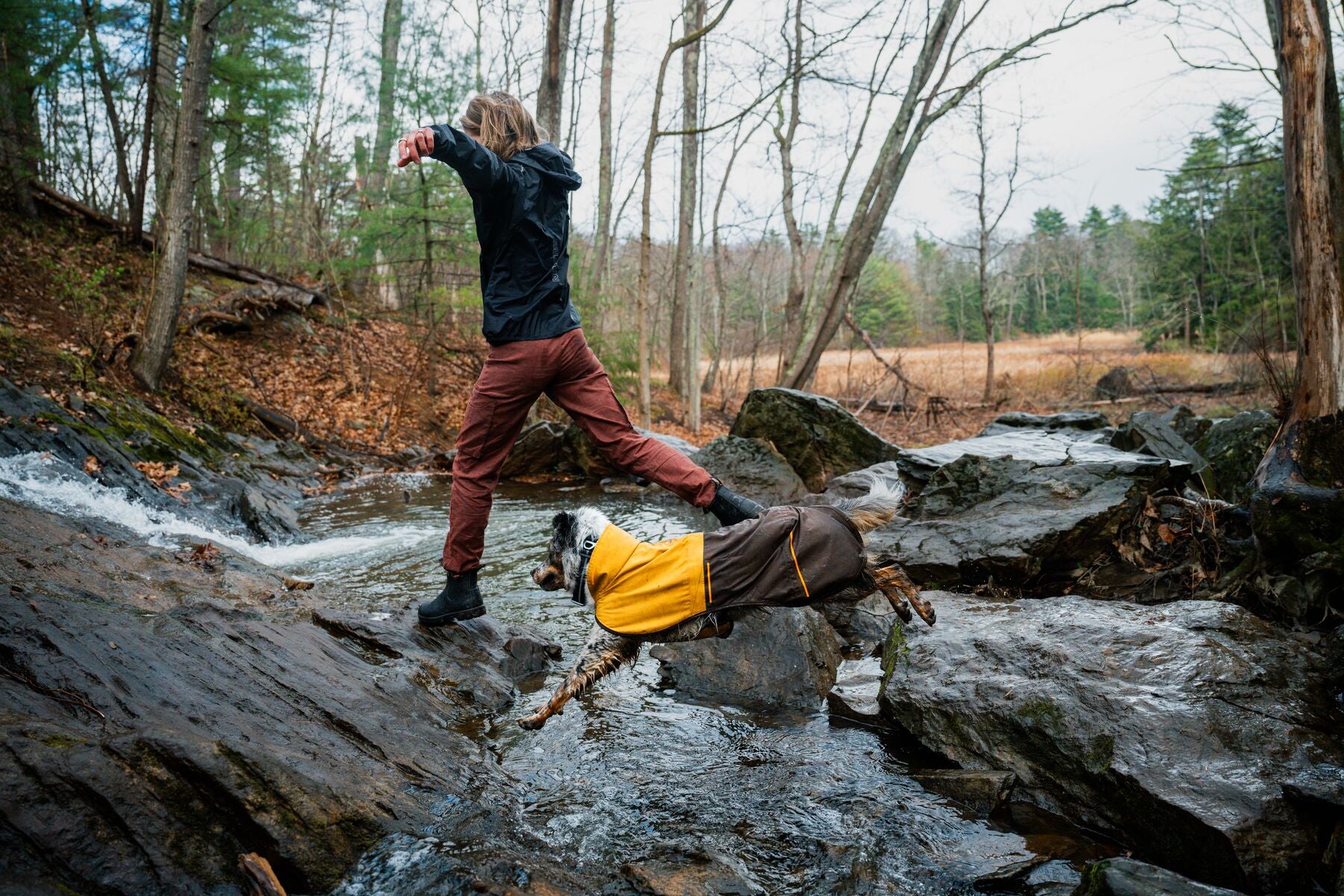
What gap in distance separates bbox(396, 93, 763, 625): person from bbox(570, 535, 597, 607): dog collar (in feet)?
1.57

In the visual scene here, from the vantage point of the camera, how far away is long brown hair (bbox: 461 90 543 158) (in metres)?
3.94

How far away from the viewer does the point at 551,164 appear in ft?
13.2

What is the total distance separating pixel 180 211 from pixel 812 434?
9.28 m

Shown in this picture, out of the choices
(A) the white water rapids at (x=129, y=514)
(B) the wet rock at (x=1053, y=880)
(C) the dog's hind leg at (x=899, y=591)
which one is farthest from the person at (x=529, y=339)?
(A) the white water rapids at (x=129, y=514)

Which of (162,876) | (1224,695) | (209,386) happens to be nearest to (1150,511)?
(1224,695)

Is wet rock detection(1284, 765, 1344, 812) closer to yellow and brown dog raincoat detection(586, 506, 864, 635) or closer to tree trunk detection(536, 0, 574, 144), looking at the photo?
yellow and brown dog raincoat detection(586, 506, 864, 635)

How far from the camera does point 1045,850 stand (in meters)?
2.95

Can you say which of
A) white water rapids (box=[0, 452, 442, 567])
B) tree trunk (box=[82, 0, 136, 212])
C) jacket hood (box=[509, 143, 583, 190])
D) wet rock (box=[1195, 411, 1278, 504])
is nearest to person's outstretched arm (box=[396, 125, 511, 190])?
jacket hood (box=[509, 143, 583, 190])

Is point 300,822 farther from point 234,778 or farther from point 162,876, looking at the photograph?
point 162,876

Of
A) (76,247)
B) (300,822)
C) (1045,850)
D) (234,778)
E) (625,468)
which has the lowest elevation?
(1045,850)

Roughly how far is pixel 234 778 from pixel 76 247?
51.2 feet

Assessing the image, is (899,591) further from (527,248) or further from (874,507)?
(527,248)

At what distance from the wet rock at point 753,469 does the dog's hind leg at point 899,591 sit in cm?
604

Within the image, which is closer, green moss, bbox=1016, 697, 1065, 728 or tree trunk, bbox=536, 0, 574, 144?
green moss, bbox=1016, 697, 1065, 728
